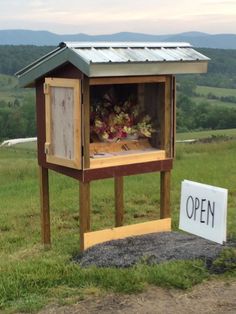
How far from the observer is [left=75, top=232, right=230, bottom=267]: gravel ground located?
4.62m

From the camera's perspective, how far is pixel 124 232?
5.43 m

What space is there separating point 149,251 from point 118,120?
1.42 metres

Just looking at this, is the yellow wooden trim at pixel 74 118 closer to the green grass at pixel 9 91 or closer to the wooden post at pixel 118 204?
the wooden post at pixel 118 204

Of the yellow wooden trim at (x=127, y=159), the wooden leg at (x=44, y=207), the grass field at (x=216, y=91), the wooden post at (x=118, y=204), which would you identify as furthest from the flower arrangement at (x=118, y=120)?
the grass field at (x=216, y=91)

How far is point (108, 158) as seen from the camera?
5273 millimetres

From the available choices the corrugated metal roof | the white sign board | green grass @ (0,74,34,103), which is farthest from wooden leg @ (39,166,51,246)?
green grass @ (0,74,34,103)

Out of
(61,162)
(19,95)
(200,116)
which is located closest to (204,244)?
(61,162)

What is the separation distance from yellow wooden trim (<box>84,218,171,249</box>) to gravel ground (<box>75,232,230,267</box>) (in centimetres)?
7

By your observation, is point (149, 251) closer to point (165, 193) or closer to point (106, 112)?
point (165, 193)

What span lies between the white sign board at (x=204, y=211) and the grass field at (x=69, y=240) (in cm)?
39

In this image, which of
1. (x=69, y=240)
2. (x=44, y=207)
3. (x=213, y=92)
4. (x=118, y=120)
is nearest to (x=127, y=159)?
(x=118, y=120)

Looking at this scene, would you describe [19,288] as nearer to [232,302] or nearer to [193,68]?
[232,302]

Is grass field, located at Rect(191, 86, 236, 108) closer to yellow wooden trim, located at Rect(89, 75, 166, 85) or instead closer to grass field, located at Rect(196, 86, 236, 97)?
grass field, located at Rect(196, 86, 236, 97)

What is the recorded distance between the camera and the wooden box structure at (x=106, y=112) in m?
4.99
